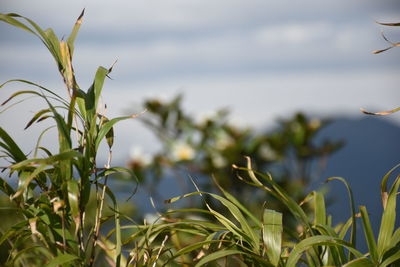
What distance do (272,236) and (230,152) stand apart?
1.90 metres

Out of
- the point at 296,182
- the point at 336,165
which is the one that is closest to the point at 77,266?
the point at 296,182

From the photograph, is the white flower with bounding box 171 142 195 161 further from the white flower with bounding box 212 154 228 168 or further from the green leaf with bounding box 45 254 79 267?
the green leaf with bounding box 45 254 79 267

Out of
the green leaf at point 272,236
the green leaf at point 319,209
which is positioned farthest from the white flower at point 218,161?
the green leaf at point 272,236

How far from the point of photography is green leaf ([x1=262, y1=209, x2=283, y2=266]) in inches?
33.9

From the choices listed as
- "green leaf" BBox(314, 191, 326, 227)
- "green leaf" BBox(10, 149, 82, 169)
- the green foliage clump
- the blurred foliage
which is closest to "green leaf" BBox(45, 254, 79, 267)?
the green foliage clump

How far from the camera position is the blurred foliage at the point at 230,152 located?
2775 millimetres

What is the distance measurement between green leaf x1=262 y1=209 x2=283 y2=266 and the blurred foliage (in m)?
1.77

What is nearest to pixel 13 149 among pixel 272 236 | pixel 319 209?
pixel 272 236

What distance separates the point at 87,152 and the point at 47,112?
117 mm

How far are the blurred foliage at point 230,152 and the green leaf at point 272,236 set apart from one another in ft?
5.81

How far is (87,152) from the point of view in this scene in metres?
0.87

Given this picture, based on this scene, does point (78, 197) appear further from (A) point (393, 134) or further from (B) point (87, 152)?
(A) point (393, 134)

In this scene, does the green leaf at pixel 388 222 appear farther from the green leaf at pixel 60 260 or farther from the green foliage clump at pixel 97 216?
the green leaf at pixel 60 260

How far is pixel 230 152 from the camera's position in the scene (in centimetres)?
277
